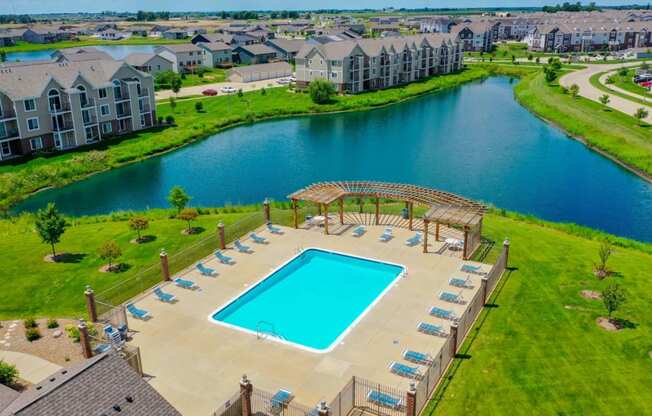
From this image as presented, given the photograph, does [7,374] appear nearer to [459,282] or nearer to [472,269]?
[459,282]

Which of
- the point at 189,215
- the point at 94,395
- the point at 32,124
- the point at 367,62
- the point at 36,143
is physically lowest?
the point at 189,215

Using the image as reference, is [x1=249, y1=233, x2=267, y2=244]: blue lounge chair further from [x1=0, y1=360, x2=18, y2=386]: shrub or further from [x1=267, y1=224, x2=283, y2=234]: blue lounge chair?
[x1=0, y1=360, x2=18, y2=386]: shrub

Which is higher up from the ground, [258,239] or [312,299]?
[258,239]

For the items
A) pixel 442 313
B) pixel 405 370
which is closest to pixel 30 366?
pixel 405 370

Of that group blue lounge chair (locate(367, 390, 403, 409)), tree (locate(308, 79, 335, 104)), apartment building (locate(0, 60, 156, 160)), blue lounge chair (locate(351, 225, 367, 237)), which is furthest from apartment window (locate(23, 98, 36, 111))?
blue lounge chair (locate(367, 390, 403, 409))

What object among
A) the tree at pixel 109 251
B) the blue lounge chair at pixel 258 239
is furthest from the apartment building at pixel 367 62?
the tree at pixel 109 251

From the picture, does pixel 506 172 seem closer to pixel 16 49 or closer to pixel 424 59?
pixel 424 59

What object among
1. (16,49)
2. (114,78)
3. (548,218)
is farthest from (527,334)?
(16,49)
